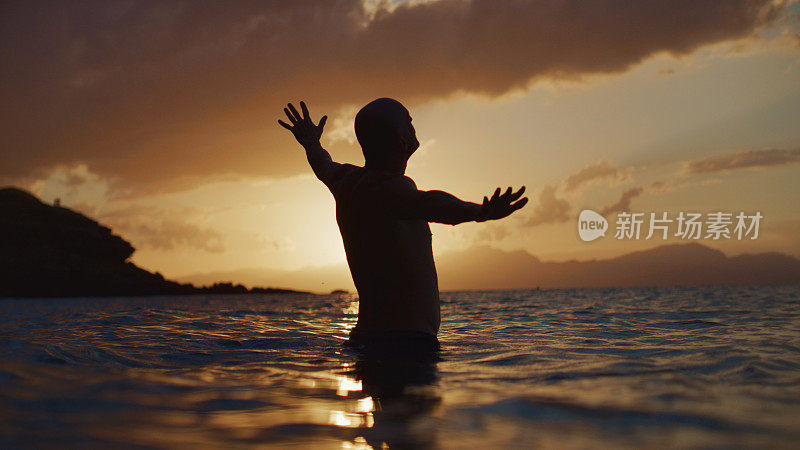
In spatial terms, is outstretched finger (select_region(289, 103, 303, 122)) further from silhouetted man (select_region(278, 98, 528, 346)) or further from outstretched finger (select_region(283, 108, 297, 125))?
silhouetted man (select_region(278, 98, 528, 346))

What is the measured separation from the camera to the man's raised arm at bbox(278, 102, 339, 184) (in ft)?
15.1

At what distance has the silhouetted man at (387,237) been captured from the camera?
3850 millimetres

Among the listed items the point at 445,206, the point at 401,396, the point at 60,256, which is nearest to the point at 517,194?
the point at 445,206

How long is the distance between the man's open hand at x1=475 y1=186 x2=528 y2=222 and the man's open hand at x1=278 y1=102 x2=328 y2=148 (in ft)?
6.81

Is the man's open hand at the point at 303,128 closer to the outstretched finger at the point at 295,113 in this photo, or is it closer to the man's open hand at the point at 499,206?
the outstretched finger at the point at 295,113

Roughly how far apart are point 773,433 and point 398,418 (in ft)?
4.69

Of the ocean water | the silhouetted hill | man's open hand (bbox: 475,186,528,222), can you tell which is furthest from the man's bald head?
the silhouetted hill

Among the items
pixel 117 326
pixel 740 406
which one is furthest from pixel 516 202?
pixel 117 326

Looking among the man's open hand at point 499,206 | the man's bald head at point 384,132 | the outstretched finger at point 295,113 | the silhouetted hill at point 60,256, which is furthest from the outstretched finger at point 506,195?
the silhouetted hill at point 60,256

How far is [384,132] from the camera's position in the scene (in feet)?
12.9

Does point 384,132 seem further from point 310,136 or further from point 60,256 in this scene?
point 60,256

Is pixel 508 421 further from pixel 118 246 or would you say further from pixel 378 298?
pixel 118 246

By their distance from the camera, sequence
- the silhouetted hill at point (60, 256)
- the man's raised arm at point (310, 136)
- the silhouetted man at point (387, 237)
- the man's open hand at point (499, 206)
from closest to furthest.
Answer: the man's open hand at point (499, 206) → the silhouetted man at point (387, 237) → the man's raised arm at point (310, 136) → the silhouetted hill at point (60, 256)

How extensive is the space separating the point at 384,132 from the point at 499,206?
1.11 meters
